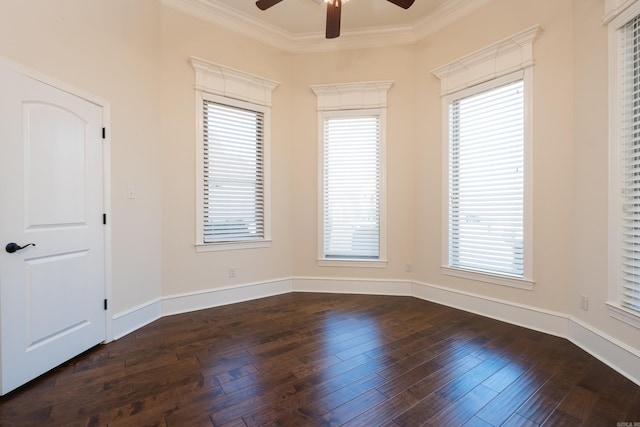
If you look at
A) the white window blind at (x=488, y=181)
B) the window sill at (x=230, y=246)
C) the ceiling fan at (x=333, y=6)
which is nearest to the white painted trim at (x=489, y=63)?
the white window blind at (x=488, y=181)

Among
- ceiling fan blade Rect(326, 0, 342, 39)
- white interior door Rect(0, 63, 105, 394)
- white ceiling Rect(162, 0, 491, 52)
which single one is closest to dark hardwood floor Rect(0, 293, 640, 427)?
white interior door Rect(0, 63, 105, 394)

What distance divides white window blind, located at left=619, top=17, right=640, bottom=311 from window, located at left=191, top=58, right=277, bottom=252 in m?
3.43

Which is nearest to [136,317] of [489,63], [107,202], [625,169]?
[107,202]

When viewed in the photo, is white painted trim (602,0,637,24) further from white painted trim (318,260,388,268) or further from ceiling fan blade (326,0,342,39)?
white painted trim (318,260,388,268)

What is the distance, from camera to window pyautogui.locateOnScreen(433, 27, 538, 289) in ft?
9.21

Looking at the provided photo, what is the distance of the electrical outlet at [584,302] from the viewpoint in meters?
2.37

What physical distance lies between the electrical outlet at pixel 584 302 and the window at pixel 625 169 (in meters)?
0.23

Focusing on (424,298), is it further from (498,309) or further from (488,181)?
(488,181)

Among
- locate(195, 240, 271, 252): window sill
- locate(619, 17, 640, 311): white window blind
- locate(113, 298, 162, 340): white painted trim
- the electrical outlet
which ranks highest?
locate(619, 17, 640, 311): white window blind

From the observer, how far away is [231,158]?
142 inches

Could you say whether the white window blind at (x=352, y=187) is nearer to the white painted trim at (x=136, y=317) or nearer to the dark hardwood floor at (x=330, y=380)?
the dark hardwood floor at (x=330, y=380)

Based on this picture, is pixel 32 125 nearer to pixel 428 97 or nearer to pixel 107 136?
pixel 107 136

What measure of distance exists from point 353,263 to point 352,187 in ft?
3.49

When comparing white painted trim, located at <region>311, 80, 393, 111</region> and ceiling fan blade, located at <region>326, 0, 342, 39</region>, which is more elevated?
ceiling fan blade, located at <region>326, 0, 342, 39</region>
